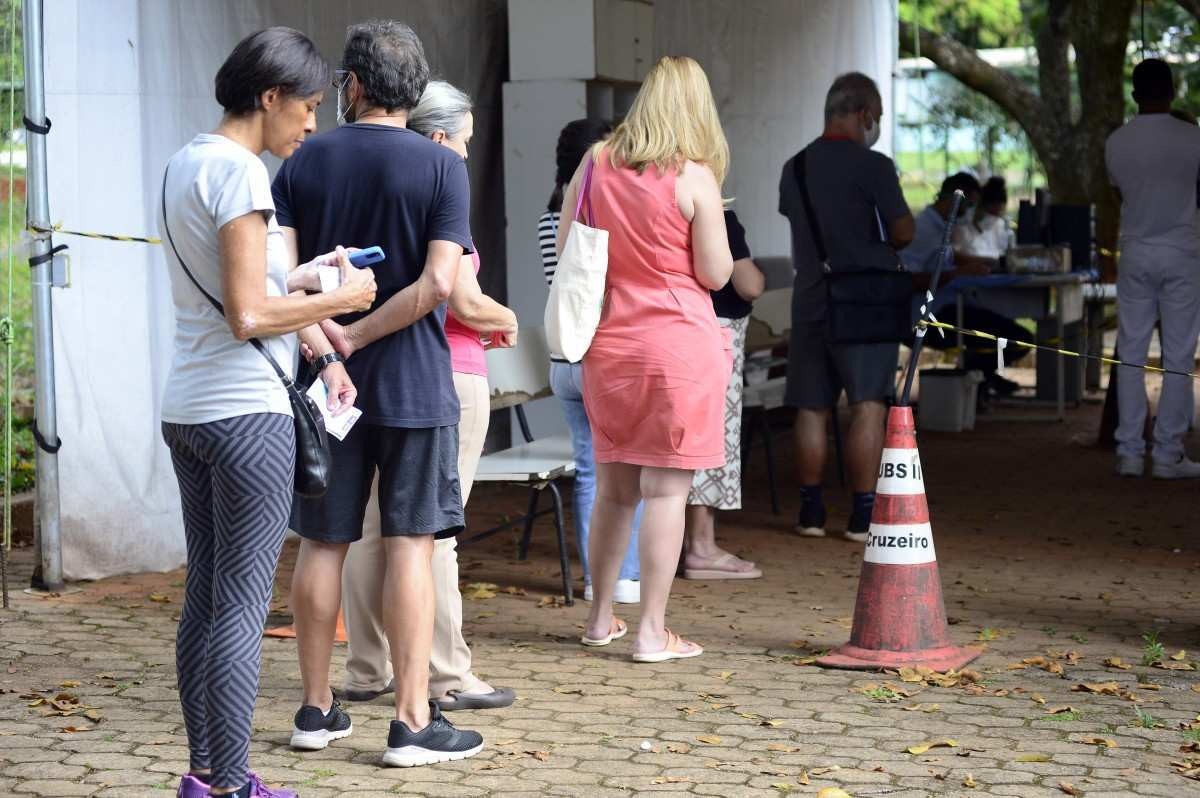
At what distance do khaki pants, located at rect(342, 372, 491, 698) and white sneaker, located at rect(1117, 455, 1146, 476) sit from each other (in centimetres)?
601

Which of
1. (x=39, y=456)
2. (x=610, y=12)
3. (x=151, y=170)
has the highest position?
(x=610, y=12)

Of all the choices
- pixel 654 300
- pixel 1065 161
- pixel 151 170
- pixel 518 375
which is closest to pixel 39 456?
pixel 151 170

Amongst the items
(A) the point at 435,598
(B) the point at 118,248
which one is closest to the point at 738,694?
(A) the point at 435,598

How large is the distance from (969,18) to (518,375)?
93.2ft

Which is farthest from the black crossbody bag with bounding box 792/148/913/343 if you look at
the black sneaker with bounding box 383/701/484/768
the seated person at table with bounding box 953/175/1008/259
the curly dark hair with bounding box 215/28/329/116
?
the seated person at table with bounding box 953/175/1008/259

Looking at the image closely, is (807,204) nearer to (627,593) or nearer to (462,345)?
(627,593)

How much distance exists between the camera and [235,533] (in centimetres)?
356

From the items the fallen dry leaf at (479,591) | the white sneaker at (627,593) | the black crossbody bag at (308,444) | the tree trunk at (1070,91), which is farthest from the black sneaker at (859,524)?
the tree trunk at (1070,91)

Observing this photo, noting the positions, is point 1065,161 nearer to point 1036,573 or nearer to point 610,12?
point 610,12

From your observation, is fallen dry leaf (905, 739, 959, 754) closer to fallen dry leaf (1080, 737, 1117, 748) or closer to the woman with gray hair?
fallen dry leaf (1080, 737, 1117, 748)

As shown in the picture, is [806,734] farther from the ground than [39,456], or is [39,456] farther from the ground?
[39,456]

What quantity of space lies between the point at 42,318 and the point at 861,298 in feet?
11.4

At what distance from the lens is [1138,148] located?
30.8ft

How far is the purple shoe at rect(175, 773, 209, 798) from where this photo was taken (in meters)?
3.73
